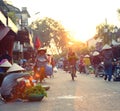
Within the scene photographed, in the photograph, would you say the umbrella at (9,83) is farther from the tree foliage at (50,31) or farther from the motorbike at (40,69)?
the tree foliage at (50,31)

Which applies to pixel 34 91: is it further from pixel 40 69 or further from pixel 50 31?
pixel 50 31

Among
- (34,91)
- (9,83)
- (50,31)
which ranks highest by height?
(50,31)

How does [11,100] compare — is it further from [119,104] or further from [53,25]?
[53,25]

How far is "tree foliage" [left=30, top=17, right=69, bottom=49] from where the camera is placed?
4065 inches

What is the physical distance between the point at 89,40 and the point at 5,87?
15482cm

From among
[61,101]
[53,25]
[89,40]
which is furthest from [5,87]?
[89,40]

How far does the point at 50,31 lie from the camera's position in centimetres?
11175

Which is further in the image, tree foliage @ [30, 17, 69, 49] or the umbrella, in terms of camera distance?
tree foliage @ [30, 17, 69, 49]

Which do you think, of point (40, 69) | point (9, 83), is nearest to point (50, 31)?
point (40, 69)

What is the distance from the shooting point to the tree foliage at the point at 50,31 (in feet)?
339

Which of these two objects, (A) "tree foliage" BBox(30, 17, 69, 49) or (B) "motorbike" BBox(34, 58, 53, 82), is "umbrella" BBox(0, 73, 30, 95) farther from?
(A) "tree foliage" BBox(30, 17, 69, 49)

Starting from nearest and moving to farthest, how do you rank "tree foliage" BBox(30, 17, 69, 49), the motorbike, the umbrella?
the umbrella → the motorbike → "tree foliage" BBox(30, 17, 69, 49)

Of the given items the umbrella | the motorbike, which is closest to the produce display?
the umbrella

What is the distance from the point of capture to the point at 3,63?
677 inches
